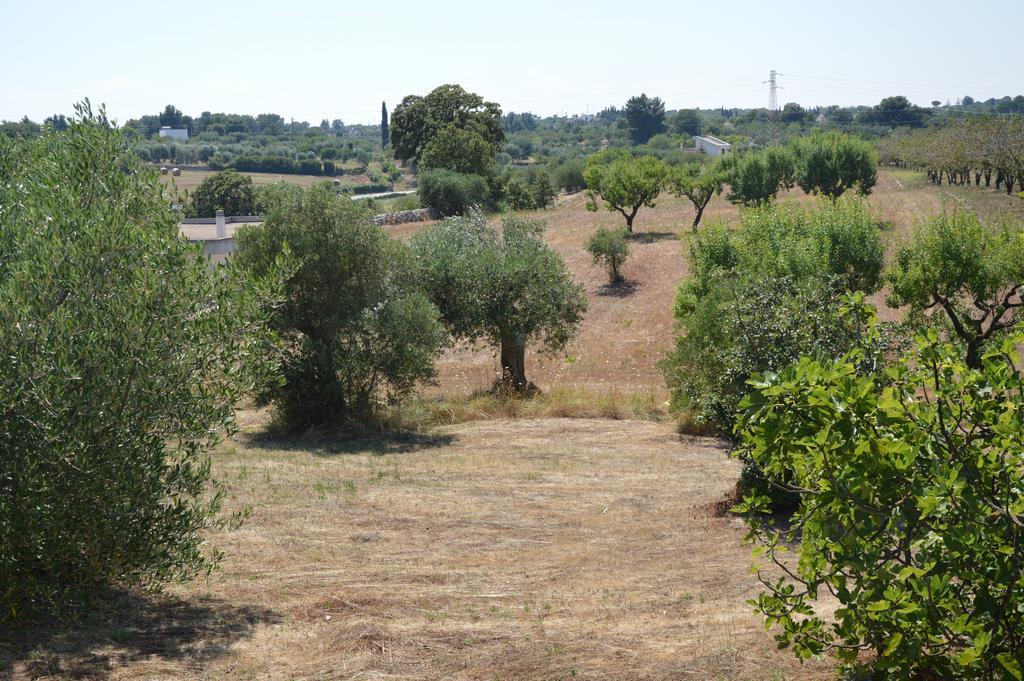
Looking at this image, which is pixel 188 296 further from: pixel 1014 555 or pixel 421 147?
pixel 421 147

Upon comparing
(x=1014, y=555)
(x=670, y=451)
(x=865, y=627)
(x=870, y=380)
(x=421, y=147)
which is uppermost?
(x=421, y=147)

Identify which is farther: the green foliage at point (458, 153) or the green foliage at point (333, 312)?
the green foliage at point (458, 153)

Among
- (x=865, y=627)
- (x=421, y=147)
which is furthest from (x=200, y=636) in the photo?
(x=421, y=147)

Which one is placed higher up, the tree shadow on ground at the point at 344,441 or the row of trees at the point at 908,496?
the row of trees at the point at 908,496

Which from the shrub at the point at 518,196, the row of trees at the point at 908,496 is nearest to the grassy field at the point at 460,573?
the row of trees at the point at 908,496

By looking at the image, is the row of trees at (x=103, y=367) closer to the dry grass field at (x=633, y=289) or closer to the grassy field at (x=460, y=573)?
the grassy field at (x=460, y=573)

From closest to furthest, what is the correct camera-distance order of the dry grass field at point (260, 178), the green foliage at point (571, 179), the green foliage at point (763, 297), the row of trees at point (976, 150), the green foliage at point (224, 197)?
the green foliage at point (763, 297), the row of trees at point (976, 150), the green foliage at point (224, 197), the green foliage at point (571, 179), the dry grass field at point (260, 178)

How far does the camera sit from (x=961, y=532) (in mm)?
4816

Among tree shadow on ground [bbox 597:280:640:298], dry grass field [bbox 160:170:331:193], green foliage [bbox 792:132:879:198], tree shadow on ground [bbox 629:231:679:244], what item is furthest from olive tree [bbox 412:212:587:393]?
dry grass field [bbox 160:170:331:193]

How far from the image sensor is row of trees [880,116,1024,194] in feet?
203

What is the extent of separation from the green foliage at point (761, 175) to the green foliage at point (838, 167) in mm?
1551

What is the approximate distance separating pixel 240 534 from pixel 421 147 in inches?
3326

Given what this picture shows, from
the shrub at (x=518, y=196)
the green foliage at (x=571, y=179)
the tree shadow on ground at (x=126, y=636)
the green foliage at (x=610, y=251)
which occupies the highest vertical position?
the green foliage at (x=571, y=179)

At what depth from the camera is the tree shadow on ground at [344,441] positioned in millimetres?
20078
